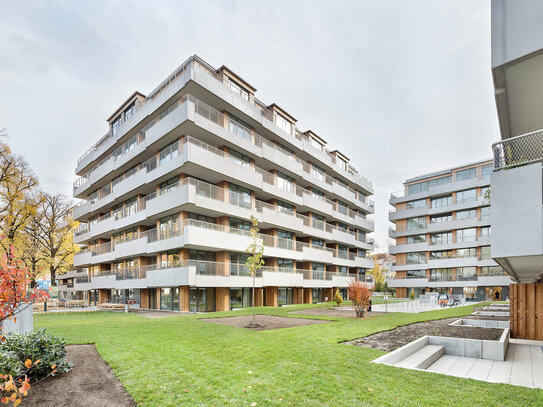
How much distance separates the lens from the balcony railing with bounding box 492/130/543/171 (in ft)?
26.4

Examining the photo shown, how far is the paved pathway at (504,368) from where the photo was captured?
806cm

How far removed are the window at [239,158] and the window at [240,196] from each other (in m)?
2.32

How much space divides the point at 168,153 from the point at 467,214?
49108 mm

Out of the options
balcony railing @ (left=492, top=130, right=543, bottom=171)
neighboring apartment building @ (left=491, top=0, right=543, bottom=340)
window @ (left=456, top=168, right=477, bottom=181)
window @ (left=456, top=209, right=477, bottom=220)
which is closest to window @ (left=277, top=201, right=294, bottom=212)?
balcony railing @ (left=492, top=130, right=543, bottom=171)

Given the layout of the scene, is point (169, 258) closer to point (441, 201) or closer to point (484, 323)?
point (484, 323)

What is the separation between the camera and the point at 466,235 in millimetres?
53000

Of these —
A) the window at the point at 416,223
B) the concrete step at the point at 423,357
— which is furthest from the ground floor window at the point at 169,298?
the window at the point at 416,223

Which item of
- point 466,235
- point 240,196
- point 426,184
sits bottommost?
point 466,235

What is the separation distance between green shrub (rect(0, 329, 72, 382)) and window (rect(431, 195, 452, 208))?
60.8 m

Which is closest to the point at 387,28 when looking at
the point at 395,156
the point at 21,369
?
the point at 21,369

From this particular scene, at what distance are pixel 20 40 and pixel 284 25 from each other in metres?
18.1

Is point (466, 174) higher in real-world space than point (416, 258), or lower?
higher

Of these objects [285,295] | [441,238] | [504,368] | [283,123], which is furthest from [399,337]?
[441,238]

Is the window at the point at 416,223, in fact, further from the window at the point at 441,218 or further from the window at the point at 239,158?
the window at the point at 239,158
